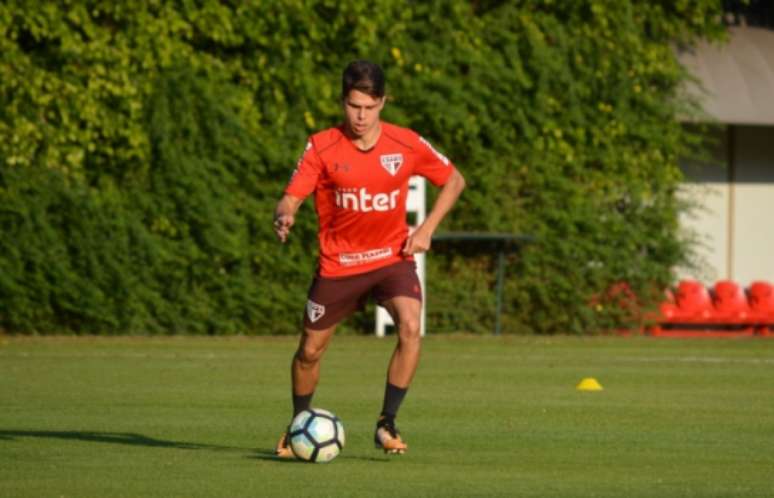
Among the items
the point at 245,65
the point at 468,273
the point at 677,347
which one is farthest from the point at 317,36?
the point at 677,347

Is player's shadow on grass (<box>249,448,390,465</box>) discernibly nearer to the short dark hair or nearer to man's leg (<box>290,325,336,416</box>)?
man's leg (<box>290,325,336,416</box>)

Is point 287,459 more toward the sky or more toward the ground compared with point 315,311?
more toward the ground

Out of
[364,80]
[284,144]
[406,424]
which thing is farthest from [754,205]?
[364,80]

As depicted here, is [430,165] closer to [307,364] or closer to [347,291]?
[347,291]

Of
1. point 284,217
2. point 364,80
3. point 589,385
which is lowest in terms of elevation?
point 589,385

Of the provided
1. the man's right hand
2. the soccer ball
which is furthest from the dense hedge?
the soccer ball

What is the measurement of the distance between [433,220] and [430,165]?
0.43 metres

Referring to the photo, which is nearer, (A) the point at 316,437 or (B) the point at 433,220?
(A) the point at 316,437

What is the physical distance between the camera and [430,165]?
10914 mm

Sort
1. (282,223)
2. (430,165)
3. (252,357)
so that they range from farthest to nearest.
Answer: (252,357)
(430,165)
(282,223)

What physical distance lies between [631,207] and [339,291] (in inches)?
664

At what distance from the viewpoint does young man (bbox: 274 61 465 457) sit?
34.2 ft

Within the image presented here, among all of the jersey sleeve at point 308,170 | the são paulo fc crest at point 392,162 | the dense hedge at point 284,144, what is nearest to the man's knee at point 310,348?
the jersey sleeve at point 308,170

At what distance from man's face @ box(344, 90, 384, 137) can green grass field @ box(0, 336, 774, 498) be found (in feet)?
6.16
